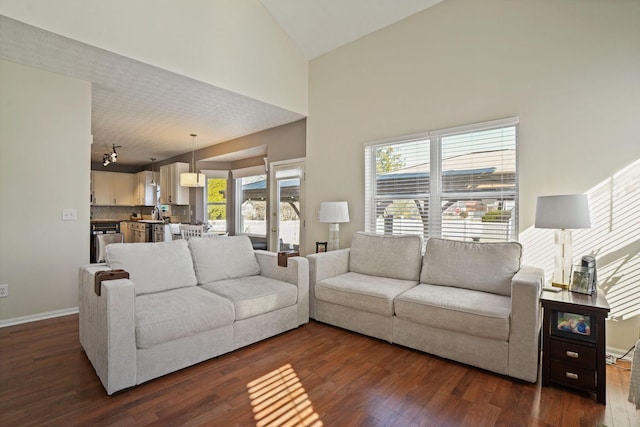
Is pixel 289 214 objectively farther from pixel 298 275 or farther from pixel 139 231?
pixel 139 231

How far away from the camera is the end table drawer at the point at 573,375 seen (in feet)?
6.58

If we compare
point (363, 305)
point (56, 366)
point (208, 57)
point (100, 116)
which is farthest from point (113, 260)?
point (100, 116)

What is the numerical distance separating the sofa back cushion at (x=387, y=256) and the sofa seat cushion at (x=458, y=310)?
1.39ft

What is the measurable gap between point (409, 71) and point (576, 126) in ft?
5.88

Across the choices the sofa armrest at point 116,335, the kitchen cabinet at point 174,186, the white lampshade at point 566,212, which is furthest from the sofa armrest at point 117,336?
the kitchen cabinet at point 174,186

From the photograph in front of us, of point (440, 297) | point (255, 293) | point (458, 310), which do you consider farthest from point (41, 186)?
point (458, 310)

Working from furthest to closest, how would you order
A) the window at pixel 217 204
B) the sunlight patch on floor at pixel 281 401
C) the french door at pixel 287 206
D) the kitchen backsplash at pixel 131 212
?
the kitchen backsplash at pixel 131 212 → the window at pixel 217 204 → the french door at pixel 287 206 → the sunlight patch on floor at pixel 281 401

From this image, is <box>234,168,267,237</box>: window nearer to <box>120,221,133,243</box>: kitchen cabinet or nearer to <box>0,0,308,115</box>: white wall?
<box>0,0,308,115</box>: white wall

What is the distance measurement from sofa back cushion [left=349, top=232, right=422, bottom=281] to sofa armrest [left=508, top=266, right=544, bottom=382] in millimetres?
1092

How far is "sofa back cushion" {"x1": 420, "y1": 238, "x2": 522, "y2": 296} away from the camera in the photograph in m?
2.70

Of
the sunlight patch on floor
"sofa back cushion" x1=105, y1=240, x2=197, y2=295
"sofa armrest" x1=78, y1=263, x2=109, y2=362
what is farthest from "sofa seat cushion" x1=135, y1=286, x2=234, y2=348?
the sunlight patch on floor

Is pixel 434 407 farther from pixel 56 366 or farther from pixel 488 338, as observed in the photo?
pixel 56 366

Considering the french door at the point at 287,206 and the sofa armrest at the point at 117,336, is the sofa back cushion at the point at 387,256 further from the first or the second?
the sofa armrest at the point at 117,336

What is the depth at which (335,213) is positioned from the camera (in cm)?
403
